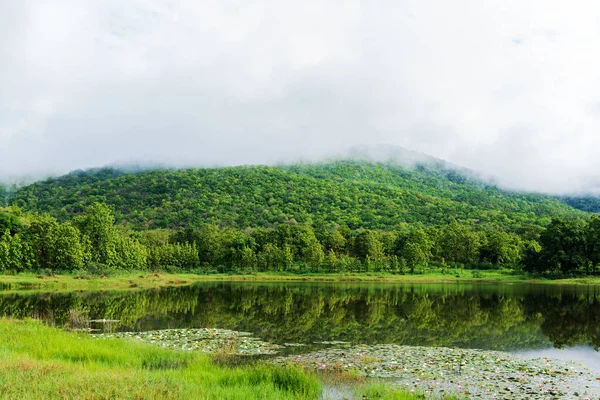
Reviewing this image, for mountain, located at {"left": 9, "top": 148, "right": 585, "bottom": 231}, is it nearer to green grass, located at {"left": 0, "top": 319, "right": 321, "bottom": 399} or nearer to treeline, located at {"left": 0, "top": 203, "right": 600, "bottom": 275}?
treeline, located at {"left": 0, "top": 203, "right": 600, "bottom": 275}

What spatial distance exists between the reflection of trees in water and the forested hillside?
10107cm

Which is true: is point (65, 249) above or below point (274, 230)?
below

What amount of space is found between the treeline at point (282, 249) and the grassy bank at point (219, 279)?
4122 millimetres

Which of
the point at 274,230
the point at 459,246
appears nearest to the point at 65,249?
the point at 274,230

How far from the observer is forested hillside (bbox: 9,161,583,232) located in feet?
512

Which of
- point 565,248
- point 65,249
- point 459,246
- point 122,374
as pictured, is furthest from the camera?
point 459,246

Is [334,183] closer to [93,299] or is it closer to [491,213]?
[491,213]

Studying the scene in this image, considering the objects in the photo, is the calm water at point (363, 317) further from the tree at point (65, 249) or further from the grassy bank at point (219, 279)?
the tree at point (65, 249)

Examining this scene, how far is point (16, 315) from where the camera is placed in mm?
30453

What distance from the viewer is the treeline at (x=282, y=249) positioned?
68.8m

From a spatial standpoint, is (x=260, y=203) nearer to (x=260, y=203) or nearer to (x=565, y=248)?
(x=260, y=203)

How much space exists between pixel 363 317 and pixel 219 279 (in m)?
61.4

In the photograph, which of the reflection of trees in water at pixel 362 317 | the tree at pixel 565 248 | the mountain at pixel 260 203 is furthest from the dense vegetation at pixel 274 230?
the reflection of trees in water at pixel 362 317

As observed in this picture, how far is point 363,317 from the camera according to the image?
112ft
